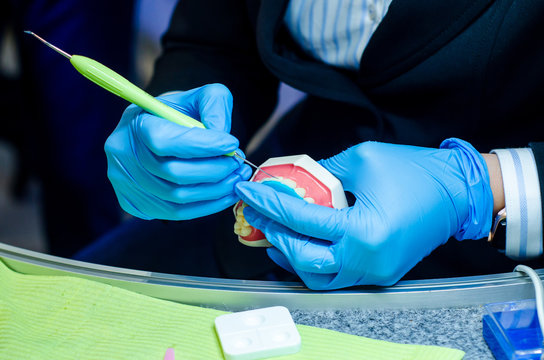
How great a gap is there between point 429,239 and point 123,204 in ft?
1.45

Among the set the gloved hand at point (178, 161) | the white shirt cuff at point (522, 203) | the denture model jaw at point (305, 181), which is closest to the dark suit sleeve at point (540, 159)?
the white shirt cuff at point (522, 203)

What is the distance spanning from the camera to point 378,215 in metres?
0.58

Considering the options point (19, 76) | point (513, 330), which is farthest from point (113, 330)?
point (19, 76)

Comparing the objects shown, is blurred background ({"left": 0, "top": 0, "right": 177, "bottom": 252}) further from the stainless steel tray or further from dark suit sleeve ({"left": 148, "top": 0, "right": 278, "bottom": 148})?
the stainless steel tray

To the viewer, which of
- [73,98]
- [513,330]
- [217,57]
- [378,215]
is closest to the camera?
[513,330]

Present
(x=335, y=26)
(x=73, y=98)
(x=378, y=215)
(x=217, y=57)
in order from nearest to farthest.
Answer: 1. (x=378, y=215)
2. (x=335, y=26)
3. (x=217, y=57)
4. (x=73, y=98)

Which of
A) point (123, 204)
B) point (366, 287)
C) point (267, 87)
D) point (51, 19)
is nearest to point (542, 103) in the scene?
point (366, 287)

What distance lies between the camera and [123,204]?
0.76 metres

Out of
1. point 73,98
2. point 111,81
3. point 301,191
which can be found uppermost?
point 111,81

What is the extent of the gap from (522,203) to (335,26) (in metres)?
0.40

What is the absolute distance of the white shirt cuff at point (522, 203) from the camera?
0.62 m

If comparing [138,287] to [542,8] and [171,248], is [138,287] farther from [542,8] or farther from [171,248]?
[542,8]

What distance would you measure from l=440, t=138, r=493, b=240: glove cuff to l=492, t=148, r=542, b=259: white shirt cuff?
0.9 inches

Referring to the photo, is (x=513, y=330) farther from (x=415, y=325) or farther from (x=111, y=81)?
(x=111, y=81)
